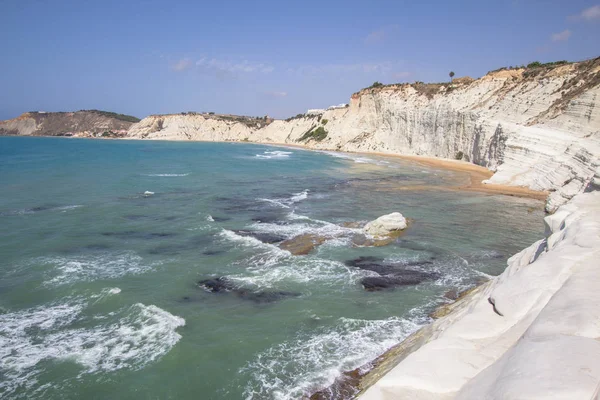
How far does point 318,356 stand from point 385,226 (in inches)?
429

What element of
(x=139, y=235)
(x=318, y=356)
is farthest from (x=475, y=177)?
(x=318, y=356)

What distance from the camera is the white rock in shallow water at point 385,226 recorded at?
742 inches

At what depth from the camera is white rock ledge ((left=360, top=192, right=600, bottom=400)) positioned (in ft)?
13.7

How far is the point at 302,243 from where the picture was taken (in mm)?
17422

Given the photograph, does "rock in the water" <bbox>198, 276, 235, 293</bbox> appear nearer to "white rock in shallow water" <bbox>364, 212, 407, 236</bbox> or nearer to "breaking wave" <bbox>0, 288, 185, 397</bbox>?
"breaking wave" <bbox>0, 288, 185, 397</bbox>

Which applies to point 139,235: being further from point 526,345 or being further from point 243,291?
point 526,345

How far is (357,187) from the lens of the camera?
35.1 m

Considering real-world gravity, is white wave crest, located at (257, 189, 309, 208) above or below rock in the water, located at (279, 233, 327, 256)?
above

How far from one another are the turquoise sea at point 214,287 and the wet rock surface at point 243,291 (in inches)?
2.5

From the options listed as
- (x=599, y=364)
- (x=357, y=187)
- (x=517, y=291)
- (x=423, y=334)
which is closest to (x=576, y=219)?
(x=517, y=291)

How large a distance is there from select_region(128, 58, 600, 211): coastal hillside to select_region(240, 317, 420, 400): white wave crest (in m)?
17.9

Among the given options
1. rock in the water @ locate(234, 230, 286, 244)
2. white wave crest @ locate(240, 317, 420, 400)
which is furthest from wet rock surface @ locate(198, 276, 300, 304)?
rock in the water @ locate(234, 230, 286, 244)

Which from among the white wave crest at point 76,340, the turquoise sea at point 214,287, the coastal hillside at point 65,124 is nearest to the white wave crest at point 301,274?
the turquoise sea at point 214,287

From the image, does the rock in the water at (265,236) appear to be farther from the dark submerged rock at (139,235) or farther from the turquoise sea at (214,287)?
the dark submerged rock at (139,235)
